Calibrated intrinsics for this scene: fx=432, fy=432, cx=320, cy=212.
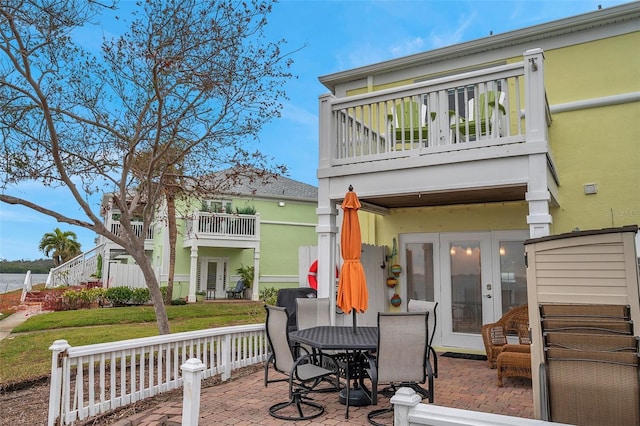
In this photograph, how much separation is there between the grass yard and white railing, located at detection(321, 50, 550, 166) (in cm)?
631

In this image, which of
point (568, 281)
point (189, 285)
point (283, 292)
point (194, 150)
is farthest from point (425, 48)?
point (189, 285)

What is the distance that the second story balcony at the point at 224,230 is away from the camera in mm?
20547

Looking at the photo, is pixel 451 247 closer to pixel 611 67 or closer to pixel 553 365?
pixel 611 67

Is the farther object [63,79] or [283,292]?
[283,292]

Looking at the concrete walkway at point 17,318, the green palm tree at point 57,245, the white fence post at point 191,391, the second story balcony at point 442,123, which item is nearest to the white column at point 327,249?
the second story balcony at point 442,123

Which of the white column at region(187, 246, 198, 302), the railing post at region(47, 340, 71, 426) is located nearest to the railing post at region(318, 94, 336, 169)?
the railing post at region(47, 340, 71, 426)

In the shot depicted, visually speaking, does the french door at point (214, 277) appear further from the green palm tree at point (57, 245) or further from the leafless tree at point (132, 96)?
the green palm tree at point (57, 245)

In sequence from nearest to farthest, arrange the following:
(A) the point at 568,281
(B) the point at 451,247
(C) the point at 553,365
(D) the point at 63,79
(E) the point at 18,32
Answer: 1. (C) the point at 553,365
2. (A) the point at 568,281
3. (E) the point at 18,32
4. (D) the point at 63,79
5. (B) the point at 451,247

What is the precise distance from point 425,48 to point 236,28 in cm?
391

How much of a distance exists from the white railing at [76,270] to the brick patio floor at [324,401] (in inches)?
720

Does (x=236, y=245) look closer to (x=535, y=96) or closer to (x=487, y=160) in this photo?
(x=487, y=160)

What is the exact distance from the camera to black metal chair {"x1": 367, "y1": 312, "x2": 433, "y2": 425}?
4461mm

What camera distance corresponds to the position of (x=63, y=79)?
23.3 ft

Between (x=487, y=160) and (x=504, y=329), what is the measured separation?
2.67m
